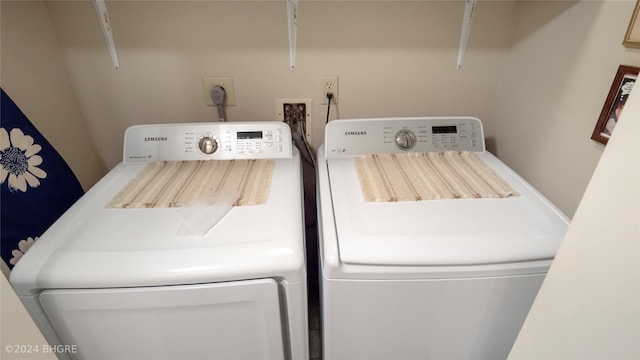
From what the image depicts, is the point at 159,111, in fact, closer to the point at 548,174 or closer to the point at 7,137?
the point at 7,137

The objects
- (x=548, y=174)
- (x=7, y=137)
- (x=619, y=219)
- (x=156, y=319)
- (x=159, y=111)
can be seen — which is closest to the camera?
(x=619, y=219)

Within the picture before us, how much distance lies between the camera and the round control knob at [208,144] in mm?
1229

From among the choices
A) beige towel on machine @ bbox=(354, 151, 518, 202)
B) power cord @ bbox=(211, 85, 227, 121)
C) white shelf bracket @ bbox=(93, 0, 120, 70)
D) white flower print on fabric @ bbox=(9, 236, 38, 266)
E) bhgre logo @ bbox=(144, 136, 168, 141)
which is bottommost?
white flower print on fabric @ bbox=(9, 236, 38, 266)

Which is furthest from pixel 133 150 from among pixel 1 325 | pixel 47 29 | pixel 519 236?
pixel 519 236

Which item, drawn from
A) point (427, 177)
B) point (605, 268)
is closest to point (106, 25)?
point (427, 177)

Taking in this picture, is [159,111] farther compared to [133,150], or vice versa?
[159,111]

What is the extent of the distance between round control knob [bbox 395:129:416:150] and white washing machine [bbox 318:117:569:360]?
1.07 feet

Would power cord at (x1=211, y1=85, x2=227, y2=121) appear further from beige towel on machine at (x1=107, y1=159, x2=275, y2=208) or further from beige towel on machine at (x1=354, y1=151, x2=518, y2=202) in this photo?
beige towel on machine at (x1=354, y1=151, x2=518, y2=202)

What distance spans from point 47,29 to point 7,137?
488mm

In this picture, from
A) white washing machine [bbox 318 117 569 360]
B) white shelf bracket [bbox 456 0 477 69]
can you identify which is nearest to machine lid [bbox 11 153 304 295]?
white washing machine [bbox 318 117 569 360]

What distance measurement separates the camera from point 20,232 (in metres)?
0.99

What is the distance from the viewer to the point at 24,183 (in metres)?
1.02

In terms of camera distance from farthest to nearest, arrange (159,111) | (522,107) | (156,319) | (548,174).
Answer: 1. (159,111)
2. (522,107)
3. (548,174)
4. (156,319)

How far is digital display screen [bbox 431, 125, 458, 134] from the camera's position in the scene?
4.22 ft
